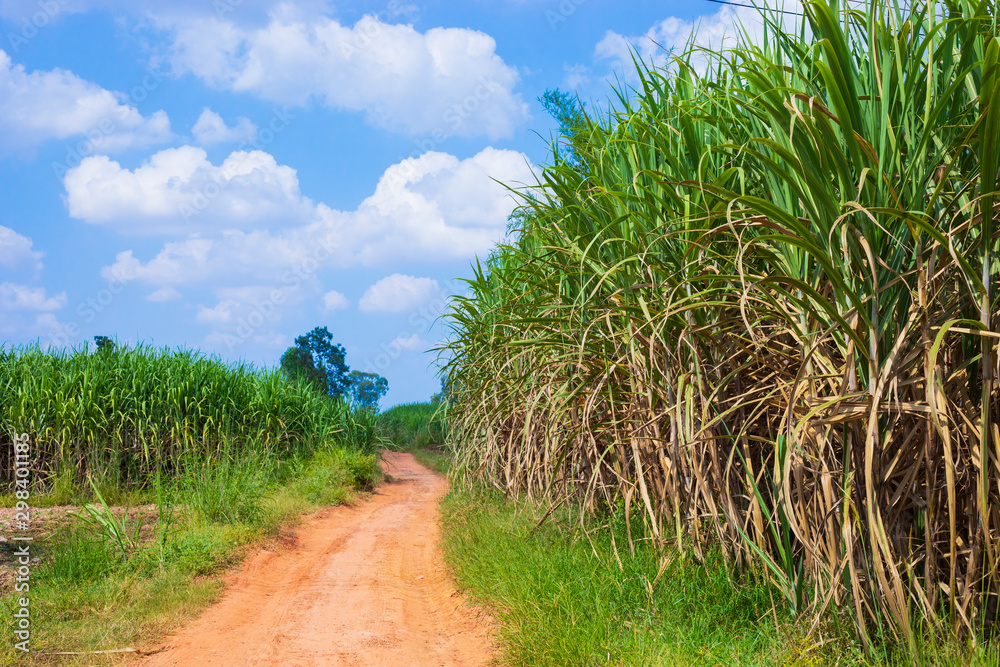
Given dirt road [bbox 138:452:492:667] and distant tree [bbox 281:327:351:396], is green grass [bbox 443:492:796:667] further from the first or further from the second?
distant tree [bbox 281:327:351:396]

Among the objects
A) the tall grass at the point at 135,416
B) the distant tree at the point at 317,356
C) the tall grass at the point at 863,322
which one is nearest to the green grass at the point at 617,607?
the tall grass at the point at 863,322

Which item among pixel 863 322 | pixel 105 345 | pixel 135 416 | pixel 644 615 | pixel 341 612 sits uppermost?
pixel 105 345

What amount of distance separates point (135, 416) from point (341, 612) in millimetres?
6701

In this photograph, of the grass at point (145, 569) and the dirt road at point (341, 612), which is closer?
the dirt road at point (341, 612)

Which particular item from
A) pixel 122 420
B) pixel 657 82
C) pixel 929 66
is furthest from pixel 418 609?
pixel 122 420

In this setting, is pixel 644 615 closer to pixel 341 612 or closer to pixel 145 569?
pixel 341 612

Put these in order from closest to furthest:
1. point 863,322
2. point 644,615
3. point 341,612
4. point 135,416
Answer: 1. point 863,322
2. point 644,615
3. point 341,612
4. point 135,416

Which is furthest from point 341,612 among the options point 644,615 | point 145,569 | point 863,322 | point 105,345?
point 105,345

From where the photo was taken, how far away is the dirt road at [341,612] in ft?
12.2

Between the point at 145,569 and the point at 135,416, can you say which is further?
the point at 135,416

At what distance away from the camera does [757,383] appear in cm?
304

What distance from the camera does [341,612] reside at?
14.8 feet

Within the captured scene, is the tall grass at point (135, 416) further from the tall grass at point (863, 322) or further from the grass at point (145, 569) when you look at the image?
the tall grass at point (863, 322)

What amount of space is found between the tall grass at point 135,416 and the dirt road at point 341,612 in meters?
2.77
